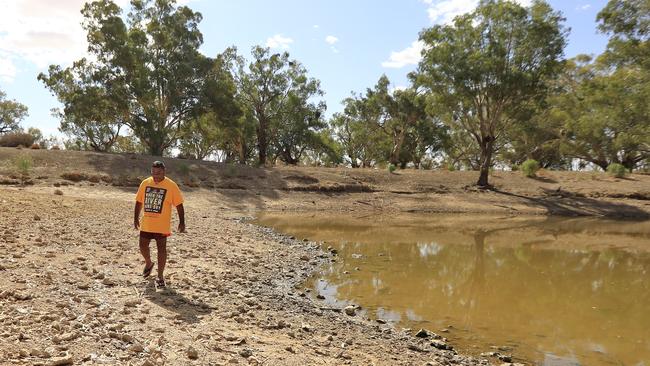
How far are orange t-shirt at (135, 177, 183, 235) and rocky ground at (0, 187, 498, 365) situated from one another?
0.90 m

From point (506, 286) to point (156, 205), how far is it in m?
7.62

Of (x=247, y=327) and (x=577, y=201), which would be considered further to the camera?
(x=577, y=201)

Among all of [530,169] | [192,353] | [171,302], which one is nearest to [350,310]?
[171,302]

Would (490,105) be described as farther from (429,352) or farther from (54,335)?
(54,335)

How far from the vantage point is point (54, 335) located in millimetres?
4355

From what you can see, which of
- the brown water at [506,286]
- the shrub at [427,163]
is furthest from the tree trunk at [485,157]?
the shrub at [427,163]

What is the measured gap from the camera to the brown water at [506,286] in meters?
6.70

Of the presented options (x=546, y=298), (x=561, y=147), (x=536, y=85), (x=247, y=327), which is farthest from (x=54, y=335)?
(x=561, y=147)

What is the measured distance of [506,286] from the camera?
397 inches

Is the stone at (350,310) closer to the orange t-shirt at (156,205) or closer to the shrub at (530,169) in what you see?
the orange t-shirt at (156,205)

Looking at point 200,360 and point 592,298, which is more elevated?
point 200,360

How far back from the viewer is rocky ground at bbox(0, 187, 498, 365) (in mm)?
4414

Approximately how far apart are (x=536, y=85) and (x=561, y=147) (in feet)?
55.3

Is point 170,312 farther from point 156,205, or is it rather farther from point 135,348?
point 156,205
